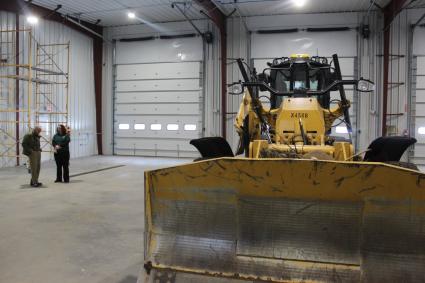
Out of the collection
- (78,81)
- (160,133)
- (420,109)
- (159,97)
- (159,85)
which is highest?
(78,81)

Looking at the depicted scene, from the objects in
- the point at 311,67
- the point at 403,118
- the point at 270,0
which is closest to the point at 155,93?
the point at 270,0

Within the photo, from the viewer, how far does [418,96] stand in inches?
584

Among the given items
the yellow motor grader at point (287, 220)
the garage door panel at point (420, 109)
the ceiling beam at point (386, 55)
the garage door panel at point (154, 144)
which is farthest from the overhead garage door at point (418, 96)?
the yellow motor grader at point (287, 220)

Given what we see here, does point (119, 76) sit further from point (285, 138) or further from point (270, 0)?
point (285, 138)

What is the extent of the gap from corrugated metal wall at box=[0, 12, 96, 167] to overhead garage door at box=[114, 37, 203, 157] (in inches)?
46.3

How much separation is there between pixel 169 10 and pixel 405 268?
14.7m

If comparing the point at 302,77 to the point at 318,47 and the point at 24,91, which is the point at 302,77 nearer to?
the point at 318,47

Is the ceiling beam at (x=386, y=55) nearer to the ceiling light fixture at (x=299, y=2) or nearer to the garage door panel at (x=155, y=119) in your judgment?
the ceiling light fixture at (x=299, y=2)

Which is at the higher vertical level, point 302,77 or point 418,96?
point 418,96

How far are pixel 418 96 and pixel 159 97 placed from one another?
1057 centimetres

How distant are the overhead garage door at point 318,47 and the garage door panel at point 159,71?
9.08 feet

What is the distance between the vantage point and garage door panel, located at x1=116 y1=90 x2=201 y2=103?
1716 centimetres

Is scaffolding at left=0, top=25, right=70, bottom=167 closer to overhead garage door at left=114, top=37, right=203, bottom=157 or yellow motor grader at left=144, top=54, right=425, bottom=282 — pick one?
overhead garage door at left=114, top=37, right=203, bottom=157

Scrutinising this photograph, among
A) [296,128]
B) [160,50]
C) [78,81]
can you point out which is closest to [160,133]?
[160,50]
